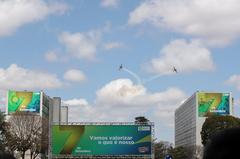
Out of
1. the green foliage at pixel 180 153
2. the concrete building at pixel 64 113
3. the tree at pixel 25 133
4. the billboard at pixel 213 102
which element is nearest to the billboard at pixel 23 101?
the green foliage at pixel 180 153

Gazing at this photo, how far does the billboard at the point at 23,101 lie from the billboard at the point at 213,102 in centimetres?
4301

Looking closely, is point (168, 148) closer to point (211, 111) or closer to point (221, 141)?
point (211, 111)

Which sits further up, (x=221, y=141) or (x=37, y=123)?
(x=37, y=123)

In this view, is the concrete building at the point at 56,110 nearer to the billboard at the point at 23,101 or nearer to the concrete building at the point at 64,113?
the concrete building at the point at 64,113

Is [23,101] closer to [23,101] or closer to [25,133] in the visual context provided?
[23,101]

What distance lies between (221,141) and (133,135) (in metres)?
48.7

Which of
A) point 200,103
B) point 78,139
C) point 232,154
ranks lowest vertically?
point 232,154

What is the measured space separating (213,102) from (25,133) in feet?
221

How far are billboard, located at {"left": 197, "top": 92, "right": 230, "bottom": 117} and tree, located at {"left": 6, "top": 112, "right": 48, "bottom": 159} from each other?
61003 millimetres

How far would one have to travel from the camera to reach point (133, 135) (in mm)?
50719

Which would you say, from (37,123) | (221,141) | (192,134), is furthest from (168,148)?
(221,141)

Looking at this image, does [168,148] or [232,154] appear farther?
[168,148]

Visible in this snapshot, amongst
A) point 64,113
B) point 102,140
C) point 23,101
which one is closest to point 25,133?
point 64,113

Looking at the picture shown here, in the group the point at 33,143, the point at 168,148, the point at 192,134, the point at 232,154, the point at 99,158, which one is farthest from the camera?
the point at 192,134
